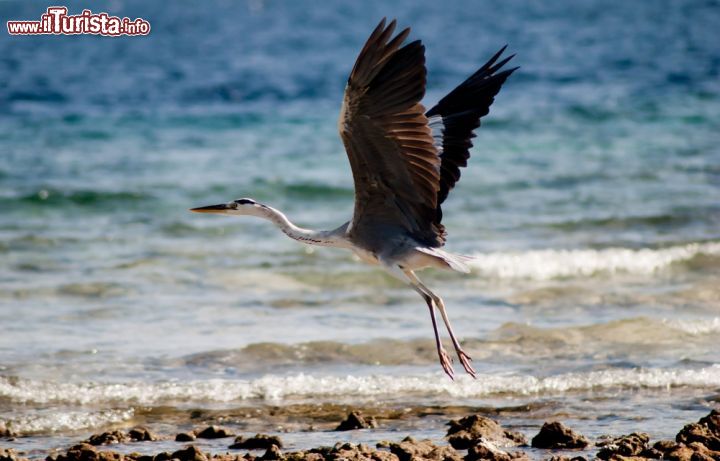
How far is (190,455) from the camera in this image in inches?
232

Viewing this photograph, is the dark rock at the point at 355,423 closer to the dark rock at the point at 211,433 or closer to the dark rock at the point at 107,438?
the dark rock at the point at 211,433

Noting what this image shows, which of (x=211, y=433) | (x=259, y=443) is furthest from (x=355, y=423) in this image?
(x=211, y=433)

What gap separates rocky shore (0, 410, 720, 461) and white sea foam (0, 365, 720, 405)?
1.08m

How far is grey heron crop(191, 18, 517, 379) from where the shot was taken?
6.38 metres

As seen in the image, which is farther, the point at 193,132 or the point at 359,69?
the point at 193,132

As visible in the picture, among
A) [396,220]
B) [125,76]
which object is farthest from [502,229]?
[125,76]

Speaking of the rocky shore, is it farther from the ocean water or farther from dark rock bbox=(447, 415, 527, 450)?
the ocean water

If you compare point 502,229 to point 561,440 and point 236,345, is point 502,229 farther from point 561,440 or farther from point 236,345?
point 561,440

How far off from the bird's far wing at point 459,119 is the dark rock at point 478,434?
69.2 inches

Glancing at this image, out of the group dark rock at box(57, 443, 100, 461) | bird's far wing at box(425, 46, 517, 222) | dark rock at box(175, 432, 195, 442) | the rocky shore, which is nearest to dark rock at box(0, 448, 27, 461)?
the rocky shore

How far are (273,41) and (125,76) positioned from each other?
11.9 m

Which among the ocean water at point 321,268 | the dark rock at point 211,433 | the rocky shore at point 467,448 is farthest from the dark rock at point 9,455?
the dark rock at point 211,433

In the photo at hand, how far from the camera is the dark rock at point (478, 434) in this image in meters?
6.36

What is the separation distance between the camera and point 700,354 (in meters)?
8.59
